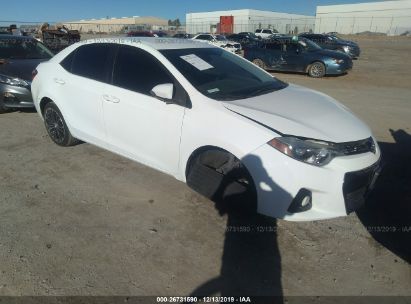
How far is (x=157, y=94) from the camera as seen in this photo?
3348mm

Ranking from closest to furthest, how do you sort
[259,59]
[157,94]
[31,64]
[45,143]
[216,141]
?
[216,141]
[157,94]
[45,143]
[31,64]
[259,59]

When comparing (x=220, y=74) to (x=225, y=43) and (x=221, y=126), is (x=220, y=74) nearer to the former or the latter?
(x=221, y=126)

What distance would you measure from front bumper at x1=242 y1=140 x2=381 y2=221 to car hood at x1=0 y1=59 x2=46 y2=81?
583 cm

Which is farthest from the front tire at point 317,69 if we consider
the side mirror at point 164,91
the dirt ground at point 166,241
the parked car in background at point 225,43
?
the side mirror at point 164,91

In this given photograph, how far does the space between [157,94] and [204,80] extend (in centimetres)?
54

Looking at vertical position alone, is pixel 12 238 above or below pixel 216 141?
below

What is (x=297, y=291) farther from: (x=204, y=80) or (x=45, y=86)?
(x=45, y=86)

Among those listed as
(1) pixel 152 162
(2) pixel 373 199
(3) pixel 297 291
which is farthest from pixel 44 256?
(2) pixel 373 199

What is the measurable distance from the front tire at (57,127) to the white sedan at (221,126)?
34cm

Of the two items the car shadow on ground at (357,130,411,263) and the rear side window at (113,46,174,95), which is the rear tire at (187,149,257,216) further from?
the car shadow on ground at (357,130,411,263)

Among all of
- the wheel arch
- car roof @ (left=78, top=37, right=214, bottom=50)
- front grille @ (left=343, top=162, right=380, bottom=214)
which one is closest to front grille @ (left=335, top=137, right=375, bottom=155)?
front grille @ (left=343, top=162, right=380, bottom=214)

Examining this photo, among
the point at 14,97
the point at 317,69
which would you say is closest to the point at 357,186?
the point at 14,97

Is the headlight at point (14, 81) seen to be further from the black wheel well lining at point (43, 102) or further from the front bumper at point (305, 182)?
the front bumper at point (305, 182)

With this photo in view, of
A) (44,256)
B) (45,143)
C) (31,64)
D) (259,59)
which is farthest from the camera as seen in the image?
(259,59)
